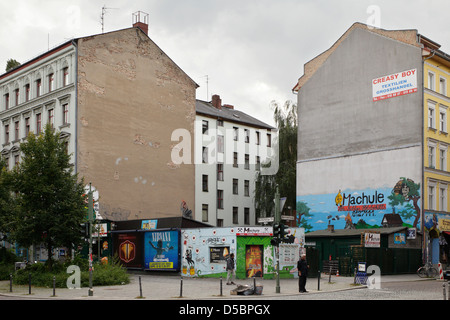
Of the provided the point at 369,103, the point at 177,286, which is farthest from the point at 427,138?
the point at 177,286

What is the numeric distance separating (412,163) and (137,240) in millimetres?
20259

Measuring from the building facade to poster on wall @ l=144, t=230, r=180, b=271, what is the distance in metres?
14.3

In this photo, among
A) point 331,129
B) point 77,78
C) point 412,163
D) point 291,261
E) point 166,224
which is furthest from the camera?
point 331,129

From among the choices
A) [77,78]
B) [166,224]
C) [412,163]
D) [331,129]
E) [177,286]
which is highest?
[77,78]

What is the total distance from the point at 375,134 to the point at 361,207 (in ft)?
18.8

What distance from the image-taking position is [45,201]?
32750 millimetres

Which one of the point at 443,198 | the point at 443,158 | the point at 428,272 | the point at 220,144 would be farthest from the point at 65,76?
the point at 428,272

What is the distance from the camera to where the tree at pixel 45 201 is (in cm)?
3225

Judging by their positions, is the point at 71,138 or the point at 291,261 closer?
the point at 291,261

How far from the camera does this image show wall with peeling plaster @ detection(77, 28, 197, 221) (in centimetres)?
4847

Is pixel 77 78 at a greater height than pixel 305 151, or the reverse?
pixel 77 78

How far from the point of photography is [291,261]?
121ft

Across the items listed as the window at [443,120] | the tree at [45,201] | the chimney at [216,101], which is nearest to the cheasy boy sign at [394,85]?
the window at [443,120]

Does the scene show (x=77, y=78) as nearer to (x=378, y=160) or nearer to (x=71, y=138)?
(x=71, y=138)
